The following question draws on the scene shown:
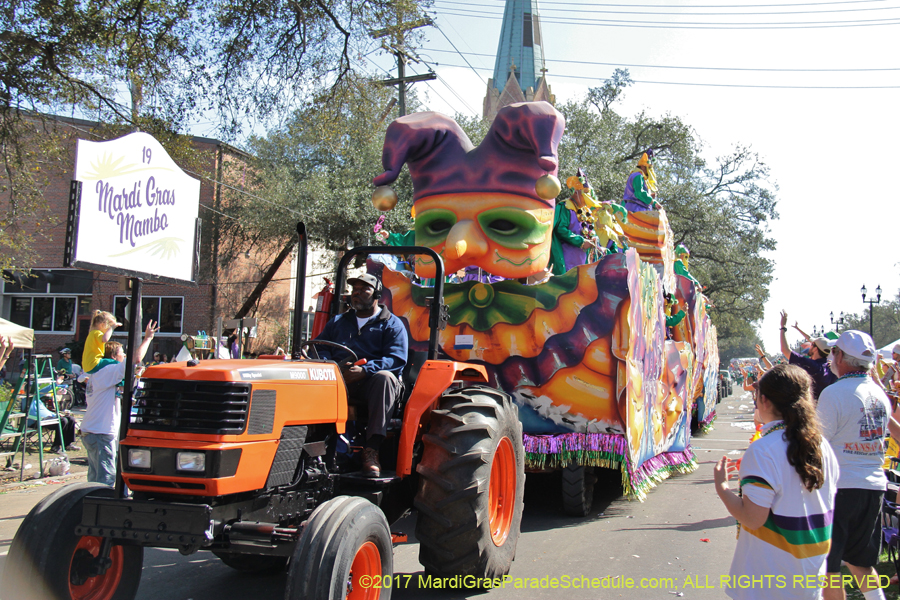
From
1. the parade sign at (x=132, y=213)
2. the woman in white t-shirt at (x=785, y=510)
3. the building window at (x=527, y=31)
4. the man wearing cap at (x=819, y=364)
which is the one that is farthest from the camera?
the building window at (x=527, y=31)

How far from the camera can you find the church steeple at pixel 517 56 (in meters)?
43.9

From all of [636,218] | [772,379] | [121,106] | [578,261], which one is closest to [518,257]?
[578,261]

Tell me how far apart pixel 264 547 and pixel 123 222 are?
2393mm

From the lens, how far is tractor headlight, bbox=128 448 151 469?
3.15 metres

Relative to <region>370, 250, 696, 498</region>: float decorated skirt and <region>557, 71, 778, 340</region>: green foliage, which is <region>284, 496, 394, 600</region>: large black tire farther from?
<region>557, 71, 778, 340</region>: green foliage

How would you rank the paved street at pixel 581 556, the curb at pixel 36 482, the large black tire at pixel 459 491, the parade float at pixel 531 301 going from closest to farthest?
the large black tire at pixel 459 491
the paved street at pixel 581 556
the parade float at pixel 531 301
the curb at pixel 36 482

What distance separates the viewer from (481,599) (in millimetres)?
4238

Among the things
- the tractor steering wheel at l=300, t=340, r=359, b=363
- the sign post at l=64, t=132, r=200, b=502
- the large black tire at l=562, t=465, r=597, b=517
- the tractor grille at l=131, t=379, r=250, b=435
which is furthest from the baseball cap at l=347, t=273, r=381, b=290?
the large black tire at l=562, t=465, r=597, b=517

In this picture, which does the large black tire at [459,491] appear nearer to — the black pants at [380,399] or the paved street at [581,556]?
the black pants at [380,399]

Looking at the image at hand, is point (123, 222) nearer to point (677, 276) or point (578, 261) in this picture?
point (578, 261)

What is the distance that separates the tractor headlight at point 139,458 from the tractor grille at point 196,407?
114 mm

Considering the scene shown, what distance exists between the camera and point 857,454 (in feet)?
12.6

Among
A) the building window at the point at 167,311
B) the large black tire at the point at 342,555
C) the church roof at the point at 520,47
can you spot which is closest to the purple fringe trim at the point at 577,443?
the large black tire at the point at 342,555

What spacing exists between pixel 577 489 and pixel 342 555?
3785mm
